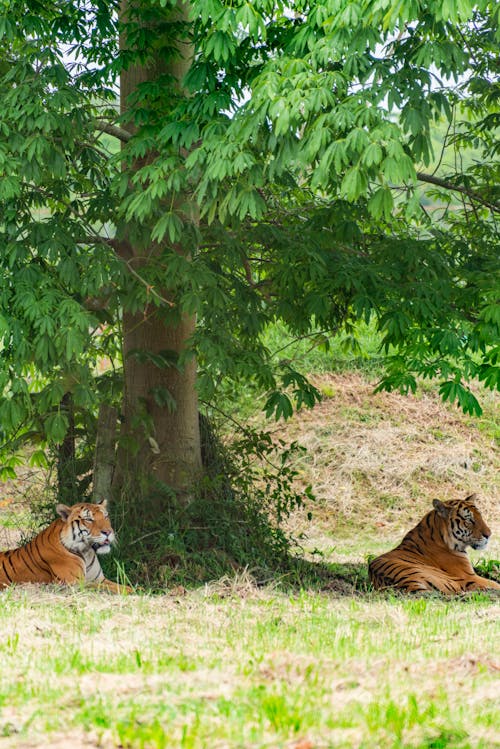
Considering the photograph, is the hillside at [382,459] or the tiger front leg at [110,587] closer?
the tiger front leg at [110,587]

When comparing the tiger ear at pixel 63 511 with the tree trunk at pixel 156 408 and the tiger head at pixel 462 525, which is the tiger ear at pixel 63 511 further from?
the tiger head at pixel 462 525

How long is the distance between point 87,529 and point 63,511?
0.26m

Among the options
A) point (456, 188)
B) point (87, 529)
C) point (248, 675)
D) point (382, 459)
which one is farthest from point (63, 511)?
point (382, 459)

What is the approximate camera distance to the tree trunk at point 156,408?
31.3 feet

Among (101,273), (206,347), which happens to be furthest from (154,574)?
(101,273)

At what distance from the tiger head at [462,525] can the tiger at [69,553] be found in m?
3.08

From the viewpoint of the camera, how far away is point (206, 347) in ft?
26.6

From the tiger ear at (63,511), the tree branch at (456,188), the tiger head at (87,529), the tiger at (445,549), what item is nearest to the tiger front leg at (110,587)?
the tiger head at (87,529)

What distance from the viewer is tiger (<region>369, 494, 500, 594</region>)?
29.7ft

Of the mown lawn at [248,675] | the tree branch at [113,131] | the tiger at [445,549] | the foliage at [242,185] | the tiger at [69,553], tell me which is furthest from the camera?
the tree branch at [113,131]

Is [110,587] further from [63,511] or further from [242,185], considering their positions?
[242,185]

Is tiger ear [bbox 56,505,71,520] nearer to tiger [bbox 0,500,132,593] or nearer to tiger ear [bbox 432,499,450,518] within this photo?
tiger [bbox 0,500,132,593]

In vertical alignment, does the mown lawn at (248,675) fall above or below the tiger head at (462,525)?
below

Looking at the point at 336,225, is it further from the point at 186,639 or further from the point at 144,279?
the point at 186,639
